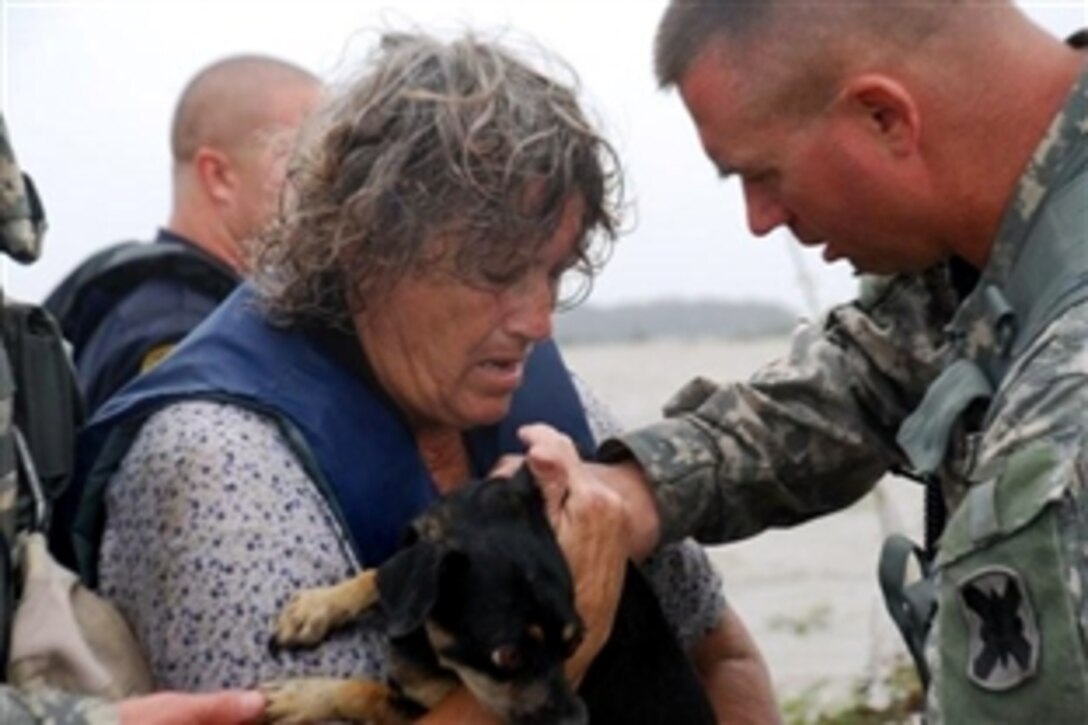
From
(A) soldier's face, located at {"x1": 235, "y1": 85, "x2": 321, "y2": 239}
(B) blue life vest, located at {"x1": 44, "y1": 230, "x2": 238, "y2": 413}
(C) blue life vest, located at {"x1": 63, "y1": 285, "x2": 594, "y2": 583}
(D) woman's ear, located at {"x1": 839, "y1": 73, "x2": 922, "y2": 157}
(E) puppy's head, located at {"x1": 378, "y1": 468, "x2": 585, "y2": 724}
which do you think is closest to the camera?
(D) woman's ear, located at {"x1": 839, "y1": 73, "x2": 922, "y2": 157}

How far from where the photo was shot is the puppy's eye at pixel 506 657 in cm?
302

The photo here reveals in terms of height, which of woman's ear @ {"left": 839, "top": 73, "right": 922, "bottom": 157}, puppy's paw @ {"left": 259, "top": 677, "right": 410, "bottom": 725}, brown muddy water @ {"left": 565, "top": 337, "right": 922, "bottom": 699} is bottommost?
brown muddy water @ {"left": 565, "top": 337, "right": 922, "bottom": 699}

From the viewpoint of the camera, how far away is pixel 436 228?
10.5 ft

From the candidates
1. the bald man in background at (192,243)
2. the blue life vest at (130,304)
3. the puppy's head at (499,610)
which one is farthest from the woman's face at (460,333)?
the blue life vest at (130,304)

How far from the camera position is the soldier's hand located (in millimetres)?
2799

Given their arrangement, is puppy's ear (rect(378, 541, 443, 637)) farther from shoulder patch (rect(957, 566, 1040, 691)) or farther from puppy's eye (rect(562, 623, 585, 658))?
shoulder patch (rect(957, 566, 1040, 691))

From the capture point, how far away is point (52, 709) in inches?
111

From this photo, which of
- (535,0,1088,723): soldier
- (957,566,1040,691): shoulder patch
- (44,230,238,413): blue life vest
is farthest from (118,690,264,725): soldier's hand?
(44,230,238,413): blue life vest

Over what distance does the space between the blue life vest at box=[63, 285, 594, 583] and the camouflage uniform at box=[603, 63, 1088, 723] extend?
0.46 meters

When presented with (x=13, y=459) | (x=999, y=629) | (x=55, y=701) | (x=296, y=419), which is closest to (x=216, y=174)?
(x=296, y=419)

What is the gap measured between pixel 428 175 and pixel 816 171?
1.90 feet

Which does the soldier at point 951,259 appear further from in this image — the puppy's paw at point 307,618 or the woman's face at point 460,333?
the puppy's paw at point 307,618

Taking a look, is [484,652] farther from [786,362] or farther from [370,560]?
[786,362]

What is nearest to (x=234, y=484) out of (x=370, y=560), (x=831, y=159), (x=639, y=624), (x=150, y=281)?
(x=370, y=560)
